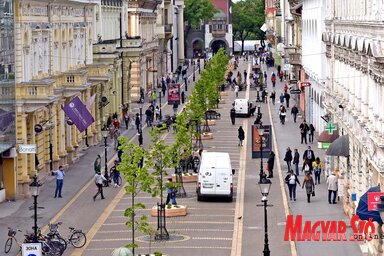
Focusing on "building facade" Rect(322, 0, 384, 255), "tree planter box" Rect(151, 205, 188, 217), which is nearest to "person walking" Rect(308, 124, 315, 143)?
"building facade" Rect(322, 0, 384, 255)

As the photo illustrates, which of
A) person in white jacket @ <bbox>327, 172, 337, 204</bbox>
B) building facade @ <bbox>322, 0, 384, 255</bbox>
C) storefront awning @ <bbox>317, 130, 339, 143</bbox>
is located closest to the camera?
building facade @ <bbox>322, 0, 384, 255</bbox>

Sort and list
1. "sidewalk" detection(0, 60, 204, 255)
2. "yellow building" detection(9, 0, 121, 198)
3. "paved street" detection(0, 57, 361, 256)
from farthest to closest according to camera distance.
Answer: "yellow building" detection(9, 0, 121, 198) → "sidewalk" detection(0, 60, 204, 255) → "paved street" detection(0, 57, 361, 256)

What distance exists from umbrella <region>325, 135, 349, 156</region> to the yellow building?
14.6 metres

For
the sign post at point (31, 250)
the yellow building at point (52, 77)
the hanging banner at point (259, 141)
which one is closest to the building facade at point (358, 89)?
the hanging banner at point (259, 141)

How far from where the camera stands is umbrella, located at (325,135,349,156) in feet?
188

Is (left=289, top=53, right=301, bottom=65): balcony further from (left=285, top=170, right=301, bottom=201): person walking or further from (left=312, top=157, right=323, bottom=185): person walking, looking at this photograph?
(left=285, top=170, right=301, bottom=201): person walking

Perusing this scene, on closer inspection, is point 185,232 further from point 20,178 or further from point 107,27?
point 107,27

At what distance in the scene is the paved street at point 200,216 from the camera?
4884 cm

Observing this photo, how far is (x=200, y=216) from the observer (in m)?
56.8

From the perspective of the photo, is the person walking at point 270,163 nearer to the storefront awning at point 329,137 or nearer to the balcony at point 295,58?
the storefront awning at point 329,137

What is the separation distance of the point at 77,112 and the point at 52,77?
17.4ft

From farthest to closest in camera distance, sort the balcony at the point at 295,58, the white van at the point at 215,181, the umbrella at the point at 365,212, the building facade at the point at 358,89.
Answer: the balcony at the point at 295,58, the white van at the point at 215,181, the building facade at the point at 358,89, the umbrella at the point at 365,212

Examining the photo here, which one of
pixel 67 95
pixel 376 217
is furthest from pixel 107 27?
pixel 376 217

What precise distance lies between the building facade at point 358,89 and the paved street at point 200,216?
2160mm
